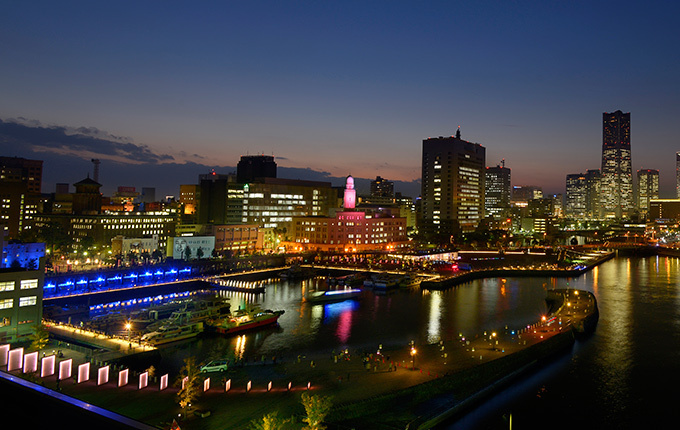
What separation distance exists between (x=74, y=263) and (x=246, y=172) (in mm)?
45579

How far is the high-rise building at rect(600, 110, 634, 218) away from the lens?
165500 mm

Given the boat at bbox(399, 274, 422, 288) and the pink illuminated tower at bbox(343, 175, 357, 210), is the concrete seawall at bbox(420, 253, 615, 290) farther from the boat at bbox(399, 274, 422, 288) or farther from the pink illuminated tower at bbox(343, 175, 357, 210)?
the pink illuminated tower at bbox(343, 175, 357, 210)

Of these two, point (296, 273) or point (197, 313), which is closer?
point (197, 313)

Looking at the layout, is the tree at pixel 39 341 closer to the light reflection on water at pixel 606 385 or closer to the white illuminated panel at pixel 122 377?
the white illuminated panel at pixel 122 377

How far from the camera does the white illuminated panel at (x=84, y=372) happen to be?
40.8 feet

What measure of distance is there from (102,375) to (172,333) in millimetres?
7448

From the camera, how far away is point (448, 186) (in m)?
78.8

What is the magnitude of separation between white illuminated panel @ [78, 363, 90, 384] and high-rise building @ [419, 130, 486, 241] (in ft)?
220

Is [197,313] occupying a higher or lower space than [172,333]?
higher

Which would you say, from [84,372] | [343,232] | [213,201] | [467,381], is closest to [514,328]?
[467,381]

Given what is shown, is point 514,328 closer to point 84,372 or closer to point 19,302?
point 84,372

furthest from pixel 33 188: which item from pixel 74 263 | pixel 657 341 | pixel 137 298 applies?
pixel 657 341

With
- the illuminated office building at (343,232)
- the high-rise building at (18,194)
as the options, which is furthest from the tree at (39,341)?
the illuminated office building at (343,232)

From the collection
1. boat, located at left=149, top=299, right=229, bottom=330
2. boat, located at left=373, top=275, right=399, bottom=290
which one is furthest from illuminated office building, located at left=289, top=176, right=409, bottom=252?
boat, located at left=149, top=299, right=229, bottom=330
